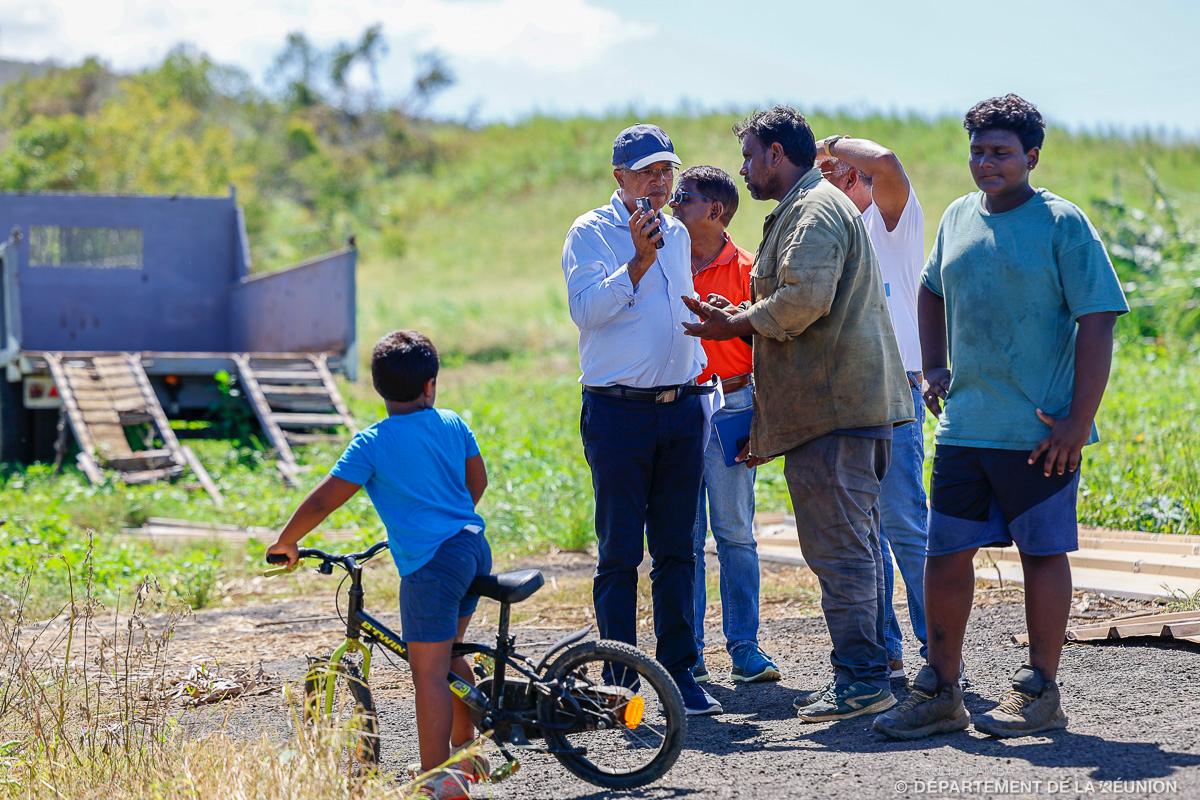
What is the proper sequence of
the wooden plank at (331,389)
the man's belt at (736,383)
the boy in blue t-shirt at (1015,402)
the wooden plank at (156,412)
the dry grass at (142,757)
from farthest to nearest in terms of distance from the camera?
1. the wooden plank at (331,389)
2. the wooden plank at (156,412)
3. the man's belt at (736,383)
4. the boy in blue t-shirt at (1015,402)
5. the dry grass at (142,757)

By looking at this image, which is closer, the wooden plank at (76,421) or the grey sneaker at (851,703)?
the grey sneaker at (851,703)

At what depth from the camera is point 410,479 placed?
12.2ft

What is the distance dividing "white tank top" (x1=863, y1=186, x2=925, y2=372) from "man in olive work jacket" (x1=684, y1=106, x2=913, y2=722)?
0.59 meters

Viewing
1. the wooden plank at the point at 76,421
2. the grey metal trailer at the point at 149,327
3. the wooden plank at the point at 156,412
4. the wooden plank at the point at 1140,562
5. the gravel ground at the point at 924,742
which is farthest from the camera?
the grey metal trailer at the point at 149,327

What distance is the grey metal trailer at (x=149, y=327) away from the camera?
11234mm

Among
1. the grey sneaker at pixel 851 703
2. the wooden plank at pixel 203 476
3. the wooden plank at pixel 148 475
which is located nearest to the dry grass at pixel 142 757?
the grey sneaker at pixel 851 703

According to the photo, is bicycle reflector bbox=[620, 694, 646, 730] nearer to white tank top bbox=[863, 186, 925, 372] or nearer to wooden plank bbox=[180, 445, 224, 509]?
white tank top bbox=[863, 186, 925, 372]

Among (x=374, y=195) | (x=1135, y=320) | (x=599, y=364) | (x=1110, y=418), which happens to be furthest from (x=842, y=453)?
(x=374, y=195)

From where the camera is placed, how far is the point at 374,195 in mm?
39031

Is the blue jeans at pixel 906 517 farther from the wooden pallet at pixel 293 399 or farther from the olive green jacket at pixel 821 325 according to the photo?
the wooden pallet at pixel 293 399

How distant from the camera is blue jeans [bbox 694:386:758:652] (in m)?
5.02

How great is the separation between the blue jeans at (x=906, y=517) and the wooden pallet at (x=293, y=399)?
6.92 m

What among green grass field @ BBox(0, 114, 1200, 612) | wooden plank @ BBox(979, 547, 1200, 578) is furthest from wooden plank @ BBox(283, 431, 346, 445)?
wooden plank @ BBox(979, 547, 1200, 578)

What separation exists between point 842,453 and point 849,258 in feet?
2.09
